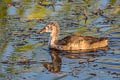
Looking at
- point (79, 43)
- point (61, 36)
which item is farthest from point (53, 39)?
point (79, 43)

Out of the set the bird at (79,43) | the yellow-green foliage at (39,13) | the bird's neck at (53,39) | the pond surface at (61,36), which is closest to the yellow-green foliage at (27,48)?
the pond surface at (61,36)

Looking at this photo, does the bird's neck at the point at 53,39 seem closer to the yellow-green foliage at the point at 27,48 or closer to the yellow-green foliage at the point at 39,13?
the yellow-green foliage at the point at 27,48

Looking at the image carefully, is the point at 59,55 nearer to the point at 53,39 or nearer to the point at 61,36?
the point at 53,39

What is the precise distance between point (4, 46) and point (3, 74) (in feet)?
9.46

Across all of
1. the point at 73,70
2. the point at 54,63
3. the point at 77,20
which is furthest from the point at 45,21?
the point at 73,70

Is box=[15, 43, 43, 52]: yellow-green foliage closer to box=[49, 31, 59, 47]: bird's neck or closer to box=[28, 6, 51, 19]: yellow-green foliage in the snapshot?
box=[49, 31, 59, 47]: bird's neck

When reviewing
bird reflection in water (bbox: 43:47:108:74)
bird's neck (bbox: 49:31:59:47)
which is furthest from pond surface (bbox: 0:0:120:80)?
bird's neck (bbox: 49:31:59:47)

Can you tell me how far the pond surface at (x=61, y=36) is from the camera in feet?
35.9

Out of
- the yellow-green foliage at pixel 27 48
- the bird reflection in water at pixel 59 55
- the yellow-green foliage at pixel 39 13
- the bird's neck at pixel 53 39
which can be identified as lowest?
the bird reflection in water at pixel 59 55

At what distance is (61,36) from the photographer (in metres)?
15.1

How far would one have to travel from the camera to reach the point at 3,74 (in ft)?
35.4

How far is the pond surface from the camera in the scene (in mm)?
10953

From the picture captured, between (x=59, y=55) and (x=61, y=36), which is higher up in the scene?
(x=61, y=36)

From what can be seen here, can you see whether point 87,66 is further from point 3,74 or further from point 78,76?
point 3,74
